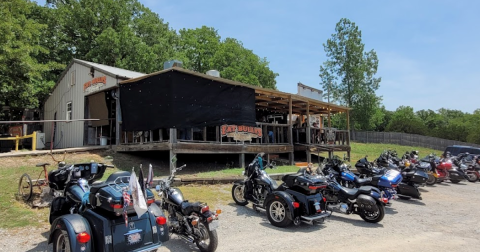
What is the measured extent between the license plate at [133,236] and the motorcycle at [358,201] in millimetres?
3835

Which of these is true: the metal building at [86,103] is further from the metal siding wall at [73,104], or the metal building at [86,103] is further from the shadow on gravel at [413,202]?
the shadow on gravel at [413,202]

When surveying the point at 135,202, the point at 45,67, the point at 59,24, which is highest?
the point at 59,24

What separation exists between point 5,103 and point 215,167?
44.2ft

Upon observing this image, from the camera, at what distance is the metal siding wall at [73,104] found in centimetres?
1513

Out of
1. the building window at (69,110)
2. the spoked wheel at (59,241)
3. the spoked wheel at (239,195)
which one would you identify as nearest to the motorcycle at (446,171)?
the spoked wheel at (239,195)

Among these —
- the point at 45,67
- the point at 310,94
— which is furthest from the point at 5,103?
the point at 310,94

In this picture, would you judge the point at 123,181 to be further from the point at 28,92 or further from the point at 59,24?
the point at 59,24

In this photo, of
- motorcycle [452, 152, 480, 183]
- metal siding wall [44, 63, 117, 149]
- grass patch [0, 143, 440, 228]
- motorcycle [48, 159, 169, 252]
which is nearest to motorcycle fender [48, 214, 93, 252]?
motorcycle [48, 159, 169, 252]

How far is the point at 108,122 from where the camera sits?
44.1 feet

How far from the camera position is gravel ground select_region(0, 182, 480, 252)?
4.98 metres

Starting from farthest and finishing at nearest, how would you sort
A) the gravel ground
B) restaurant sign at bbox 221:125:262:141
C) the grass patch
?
restaurant sign at bbox 221:125:262:141 < the grass patch < the gravel ground

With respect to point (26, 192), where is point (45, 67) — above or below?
above

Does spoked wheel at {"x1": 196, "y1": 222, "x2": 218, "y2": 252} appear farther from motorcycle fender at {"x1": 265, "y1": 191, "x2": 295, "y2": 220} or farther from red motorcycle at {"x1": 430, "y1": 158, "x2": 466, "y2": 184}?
red motorcycle at {"x1": 430, "y1": 158, "x2": 466, "y2": 184}

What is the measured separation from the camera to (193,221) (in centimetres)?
447
